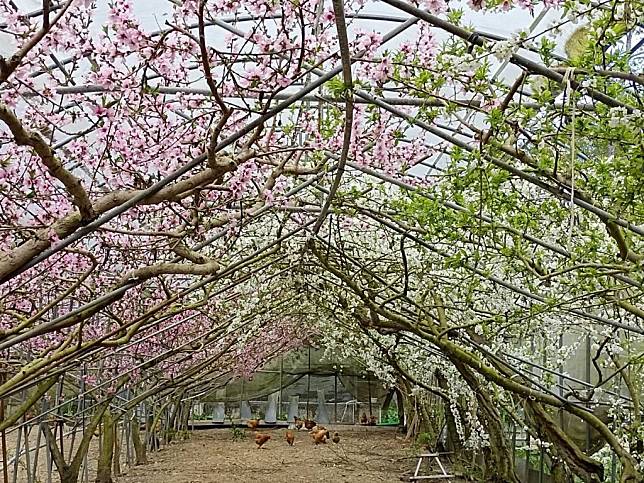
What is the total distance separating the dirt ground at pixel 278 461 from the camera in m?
10.5

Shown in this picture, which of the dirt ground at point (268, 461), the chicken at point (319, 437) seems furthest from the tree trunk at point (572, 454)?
the chicken at point (319, 437)

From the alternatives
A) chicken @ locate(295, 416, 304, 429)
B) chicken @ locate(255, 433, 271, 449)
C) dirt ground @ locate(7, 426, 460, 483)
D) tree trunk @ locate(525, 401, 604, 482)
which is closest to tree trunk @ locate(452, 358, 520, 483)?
tree trunk @ locate(525, 401, 604, 482)

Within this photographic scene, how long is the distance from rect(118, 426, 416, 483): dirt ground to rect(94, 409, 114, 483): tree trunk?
717 mm

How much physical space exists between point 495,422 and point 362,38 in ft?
18.2

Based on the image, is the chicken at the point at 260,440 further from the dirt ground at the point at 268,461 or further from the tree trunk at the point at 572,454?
the tree trunk at the point at 572,454

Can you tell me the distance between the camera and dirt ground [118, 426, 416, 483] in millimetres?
10477

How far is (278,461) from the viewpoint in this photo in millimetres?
12453

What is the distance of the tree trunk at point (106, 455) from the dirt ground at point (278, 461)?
0.72 meters

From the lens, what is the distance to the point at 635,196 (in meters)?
2.96

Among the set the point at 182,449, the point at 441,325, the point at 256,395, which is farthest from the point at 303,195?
the point at 256,395

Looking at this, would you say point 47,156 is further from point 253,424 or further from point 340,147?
point 253,424

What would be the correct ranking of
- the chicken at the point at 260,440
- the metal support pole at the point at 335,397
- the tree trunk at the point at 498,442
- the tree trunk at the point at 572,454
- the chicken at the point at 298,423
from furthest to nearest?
1. the metal support pole at the point at 335,397
2. the chicken at the point at 298,423
3. the chicken at the point at 260,440
4. the tree trunk at the point at 498,442
5. the tree trunk at the point at 572,454

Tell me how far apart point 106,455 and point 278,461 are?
3.88m

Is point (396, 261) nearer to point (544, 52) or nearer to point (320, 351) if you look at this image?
point (544, 52)
